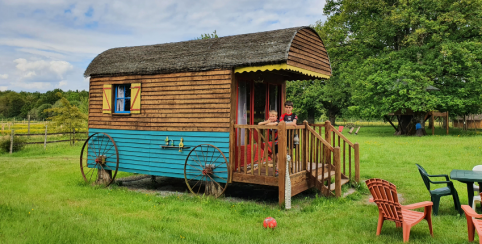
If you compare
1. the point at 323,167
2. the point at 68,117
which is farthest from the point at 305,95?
the point at 323,167

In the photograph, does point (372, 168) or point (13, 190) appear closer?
point (13, 190)

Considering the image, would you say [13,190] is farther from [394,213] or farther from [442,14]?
[442,14]

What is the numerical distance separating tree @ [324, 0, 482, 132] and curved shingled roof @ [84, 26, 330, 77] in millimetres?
18165

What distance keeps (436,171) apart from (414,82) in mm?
14066

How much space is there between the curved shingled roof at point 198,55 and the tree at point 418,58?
18165 millimetres

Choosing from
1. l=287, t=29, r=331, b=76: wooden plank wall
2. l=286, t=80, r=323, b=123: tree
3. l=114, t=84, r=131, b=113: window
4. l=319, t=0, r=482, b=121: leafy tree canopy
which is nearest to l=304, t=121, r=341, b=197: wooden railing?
l=287, t=29, r=331, b=76: wooden plank wall

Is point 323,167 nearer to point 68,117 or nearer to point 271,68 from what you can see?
point 271,68

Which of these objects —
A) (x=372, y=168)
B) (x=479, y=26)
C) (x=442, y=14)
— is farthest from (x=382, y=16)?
(x=372, y=168)

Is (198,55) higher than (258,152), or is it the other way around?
(198,55)

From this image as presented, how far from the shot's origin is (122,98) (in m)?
10.4

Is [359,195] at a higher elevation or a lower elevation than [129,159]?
lower

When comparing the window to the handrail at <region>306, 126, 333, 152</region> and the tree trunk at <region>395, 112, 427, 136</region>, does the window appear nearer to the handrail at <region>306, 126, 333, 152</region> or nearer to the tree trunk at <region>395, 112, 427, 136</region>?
the handrail at <region>306, 126, 333, 152</region>

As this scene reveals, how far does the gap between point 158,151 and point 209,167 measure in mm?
1809

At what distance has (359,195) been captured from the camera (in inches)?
331
